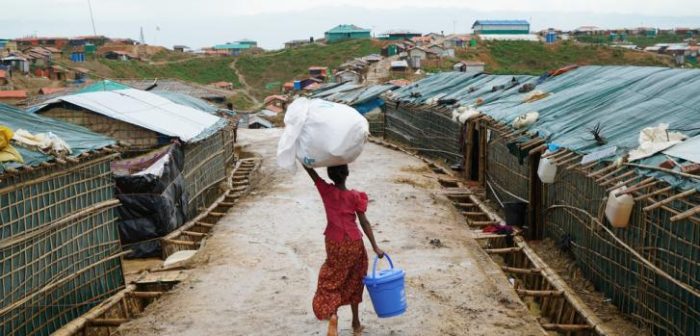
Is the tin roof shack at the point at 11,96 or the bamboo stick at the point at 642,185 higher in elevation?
the bamboo stick at the point at 642,185

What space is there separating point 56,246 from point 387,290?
4.11 m

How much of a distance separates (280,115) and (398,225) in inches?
1410

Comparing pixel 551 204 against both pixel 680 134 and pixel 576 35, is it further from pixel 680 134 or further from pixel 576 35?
pixel 576 35

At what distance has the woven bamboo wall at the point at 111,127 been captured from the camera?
13508 mm

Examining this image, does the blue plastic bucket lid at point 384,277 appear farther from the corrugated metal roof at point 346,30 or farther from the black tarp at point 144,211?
the corrugated metal roof at point 346,30

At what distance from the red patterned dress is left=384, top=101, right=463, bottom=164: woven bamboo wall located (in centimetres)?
1334

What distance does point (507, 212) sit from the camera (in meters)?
11.9

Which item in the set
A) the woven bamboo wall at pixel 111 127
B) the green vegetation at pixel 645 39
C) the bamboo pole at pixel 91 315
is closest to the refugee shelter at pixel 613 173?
the bamboo pole at pixel 91 315

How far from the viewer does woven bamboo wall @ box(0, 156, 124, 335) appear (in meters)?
6.78

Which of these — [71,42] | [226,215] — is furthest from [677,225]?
[71,42]

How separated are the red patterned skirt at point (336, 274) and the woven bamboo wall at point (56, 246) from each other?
315cm

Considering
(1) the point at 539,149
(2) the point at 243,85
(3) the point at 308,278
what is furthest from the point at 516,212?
(2) the point at 243,85

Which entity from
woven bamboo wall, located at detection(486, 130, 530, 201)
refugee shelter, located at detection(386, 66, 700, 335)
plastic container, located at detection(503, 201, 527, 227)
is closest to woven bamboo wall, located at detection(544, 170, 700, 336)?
refugee shelter, located at detection(386, 66, 700, 335)

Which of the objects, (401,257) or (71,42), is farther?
(71,42)
